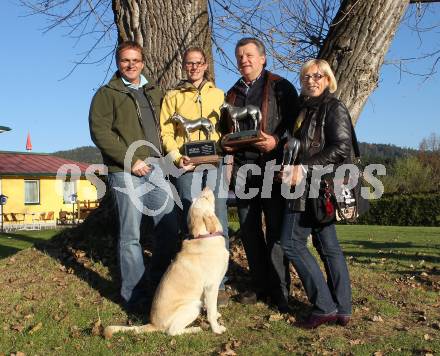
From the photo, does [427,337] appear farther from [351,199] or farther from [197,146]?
[197,146]

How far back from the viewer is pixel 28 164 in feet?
111

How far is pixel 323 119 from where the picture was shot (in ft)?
15.7

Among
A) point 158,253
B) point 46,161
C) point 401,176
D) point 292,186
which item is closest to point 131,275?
point 158,253

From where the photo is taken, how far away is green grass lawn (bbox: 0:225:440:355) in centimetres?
466

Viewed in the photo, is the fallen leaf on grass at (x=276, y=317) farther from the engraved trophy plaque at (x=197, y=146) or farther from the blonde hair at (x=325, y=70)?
the blonde hair at (x=325, y=70)

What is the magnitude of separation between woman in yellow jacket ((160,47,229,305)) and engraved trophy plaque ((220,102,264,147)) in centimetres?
18

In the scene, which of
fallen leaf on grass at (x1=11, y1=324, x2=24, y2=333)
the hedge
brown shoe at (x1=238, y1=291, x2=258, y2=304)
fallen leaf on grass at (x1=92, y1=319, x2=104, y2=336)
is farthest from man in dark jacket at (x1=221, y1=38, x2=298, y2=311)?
the hedge

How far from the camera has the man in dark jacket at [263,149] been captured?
525cm

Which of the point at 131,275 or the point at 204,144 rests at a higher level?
the point at 204,144

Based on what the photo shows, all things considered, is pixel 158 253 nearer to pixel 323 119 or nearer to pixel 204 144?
pixel 204 144

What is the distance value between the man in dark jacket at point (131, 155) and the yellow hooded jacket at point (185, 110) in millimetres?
176

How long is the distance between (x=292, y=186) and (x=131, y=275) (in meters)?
1.89

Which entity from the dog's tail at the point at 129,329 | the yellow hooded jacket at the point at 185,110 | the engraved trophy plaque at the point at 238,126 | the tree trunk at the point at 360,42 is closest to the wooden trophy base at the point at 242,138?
the engraved trophy plaque at the point at 238,126

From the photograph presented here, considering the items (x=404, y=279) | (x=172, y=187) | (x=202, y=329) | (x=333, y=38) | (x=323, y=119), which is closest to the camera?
(x=323, y=119)
